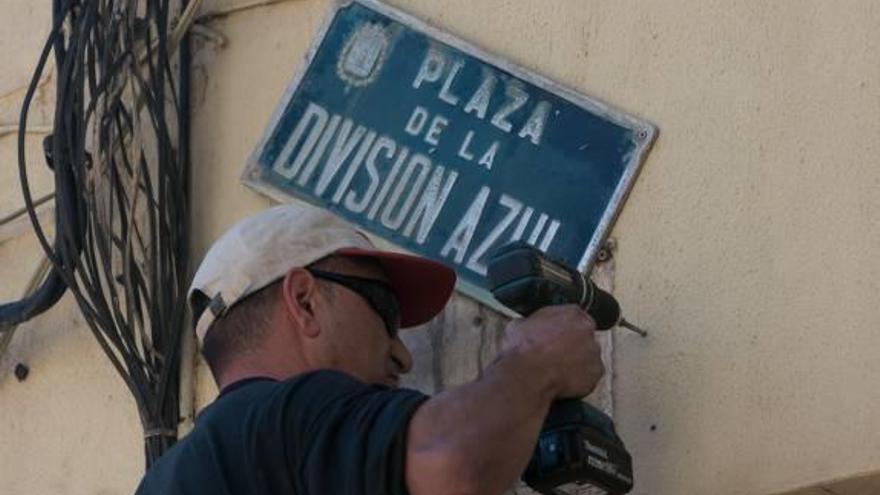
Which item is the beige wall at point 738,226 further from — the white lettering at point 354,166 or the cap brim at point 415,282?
the white lettering at point 354,166

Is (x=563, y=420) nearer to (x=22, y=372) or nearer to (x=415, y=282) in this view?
(x=415, y=282)

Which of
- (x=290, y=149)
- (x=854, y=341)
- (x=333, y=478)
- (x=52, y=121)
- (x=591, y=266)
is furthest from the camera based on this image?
(x=52, y=121)

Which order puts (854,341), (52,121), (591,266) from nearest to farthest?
(854,341)
(591,266)
(52,121)

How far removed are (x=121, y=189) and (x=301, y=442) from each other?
1.28 metres

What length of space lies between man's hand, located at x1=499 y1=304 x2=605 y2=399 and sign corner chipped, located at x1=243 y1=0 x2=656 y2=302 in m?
0.44

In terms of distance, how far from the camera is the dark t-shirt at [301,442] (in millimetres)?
2928

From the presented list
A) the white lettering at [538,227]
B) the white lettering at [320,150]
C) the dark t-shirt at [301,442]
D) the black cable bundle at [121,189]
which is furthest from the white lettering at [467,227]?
the dark t-shirt at [301,442]

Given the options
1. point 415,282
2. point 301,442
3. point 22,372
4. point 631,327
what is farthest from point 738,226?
point 22,372

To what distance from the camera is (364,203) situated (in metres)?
3.96

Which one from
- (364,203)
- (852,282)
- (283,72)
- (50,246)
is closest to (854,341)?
(852,282)

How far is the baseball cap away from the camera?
353 centimetres

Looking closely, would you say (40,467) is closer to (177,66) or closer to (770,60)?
(177,66)

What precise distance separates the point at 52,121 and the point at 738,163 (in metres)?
1.54

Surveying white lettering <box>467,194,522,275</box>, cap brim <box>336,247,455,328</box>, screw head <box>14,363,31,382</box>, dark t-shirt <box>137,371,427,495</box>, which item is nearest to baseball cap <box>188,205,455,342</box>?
cap brim <box>336,247,455,328</box>
